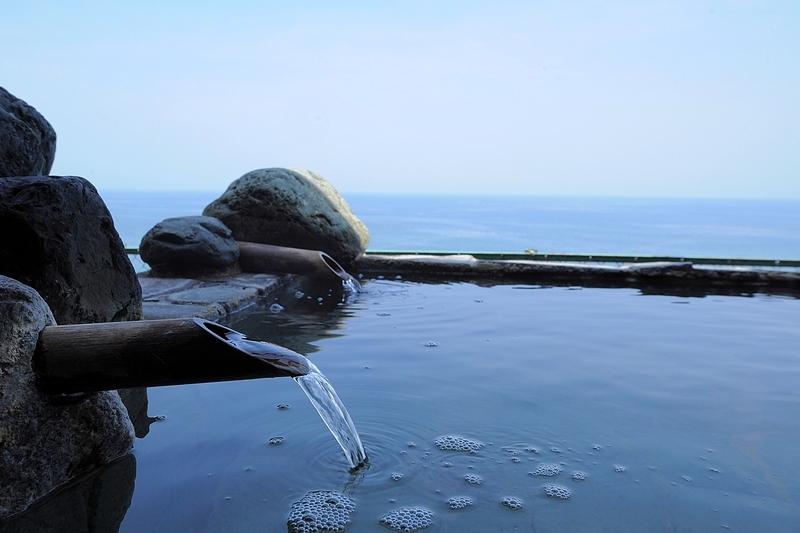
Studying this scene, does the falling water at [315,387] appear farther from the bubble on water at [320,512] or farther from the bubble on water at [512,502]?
the bubble on water at [512,502]

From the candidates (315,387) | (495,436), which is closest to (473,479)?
(495,436)

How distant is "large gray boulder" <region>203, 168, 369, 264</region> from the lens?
7.58 m

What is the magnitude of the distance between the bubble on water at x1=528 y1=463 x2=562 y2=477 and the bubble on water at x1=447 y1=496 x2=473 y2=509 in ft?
1.07

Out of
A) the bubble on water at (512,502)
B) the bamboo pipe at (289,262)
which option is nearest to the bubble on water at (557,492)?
the bubble on water at (512,502)

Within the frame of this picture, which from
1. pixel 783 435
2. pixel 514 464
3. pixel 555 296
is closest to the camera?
pixel 514 464

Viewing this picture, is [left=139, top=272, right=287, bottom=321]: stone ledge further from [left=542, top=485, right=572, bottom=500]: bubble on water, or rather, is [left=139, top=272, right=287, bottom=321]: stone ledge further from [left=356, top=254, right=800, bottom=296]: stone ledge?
[left=542, top=485, right=572, bottom=500]: bubble on water

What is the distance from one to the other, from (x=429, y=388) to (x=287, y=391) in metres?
0.72

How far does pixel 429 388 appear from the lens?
3.28 m

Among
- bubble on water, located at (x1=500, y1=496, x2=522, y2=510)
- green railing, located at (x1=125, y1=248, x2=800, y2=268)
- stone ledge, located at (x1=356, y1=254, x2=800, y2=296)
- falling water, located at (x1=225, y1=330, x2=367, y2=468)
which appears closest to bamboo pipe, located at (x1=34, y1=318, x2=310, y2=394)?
falling water, located at (x1=225, y1=330, x2=367, y2=468)

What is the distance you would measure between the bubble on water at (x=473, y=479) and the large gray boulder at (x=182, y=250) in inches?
175

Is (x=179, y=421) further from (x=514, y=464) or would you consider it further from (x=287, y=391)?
(x=514, y=464)

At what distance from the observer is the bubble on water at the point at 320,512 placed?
6.37 feet

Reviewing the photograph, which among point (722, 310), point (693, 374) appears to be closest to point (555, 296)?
point (722, 310)

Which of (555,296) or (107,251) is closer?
(107,251)
